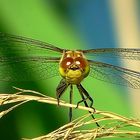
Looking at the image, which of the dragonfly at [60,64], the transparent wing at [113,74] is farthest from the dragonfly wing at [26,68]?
the transparent wing at [113,74]

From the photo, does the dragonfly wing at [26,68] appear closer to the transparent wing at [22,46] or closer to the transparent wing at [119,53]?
the transparent wing at [22,46]

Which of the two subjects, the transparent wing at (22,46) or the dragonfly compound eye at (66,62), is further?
the transparent wing at (22,46)

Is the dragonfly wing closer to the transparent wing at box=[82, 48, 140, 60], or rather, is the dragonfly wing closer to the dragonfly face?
the dragonfly face

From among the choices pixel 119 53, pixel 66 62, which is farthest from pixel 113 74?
pixel 66 62

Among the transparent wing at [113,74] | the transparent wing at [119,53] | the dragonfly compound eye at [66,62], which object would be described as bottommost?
the transparent wing at [113,74]

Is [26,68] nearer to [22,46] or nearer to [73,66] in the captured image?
[22,46]

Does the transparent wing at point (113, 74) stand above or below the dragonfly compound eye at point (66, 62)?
below

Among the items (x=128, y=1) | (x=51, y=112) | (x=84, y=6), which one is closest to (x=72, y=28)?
(x=84, y=6)
